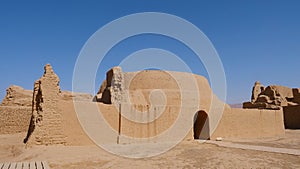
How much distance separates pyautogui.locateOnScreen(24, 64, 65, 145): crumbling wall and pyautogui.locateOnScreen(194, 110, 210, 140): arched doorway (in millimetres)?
9449

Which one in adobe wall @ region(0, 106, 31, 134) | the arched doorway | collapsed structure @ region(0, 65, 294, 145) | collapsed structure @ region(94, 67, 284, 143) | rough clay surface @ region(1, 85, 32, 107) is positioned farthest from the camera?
rough clay surface @ region(1, 85, 32, 107)

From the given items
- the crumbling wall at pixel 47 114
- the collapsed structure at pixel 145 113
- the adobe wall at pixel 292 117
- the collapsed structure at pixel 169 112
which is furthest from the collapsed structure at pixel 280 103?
the crumbling wall at pixel 47 114

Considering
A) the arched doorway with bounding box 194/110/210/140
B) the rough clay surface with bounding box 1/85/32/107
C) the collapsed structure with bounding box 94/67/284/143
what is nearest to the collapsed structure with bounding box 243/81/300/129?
the collapsed structure with bounding box 94/67/284/143

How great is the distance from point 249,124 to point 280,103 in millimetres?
12755

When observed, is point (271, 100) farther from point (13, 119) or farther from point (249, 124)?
point (13, 119)

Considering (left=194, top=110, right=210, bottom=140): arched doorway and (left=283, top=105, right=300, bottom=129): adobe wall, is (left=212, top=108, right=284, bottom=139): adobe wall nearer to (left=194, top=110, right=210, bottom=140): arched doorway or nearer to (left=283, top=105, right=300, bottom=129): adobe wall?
(left=194, top=110, right=210, bottom=140): arched doorway

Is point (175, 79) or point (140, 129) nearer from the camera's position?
point (140, 129)

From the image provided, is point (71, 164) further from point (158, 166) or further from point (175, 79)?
point (175, 79)

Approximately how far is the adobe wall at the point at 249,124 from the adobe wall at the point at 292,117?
5.45 meters

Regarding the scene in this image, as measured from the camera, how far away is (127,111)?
1161 cm

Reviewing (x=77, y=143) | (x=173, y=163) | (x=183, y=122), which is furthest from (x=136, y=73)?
(x=173, y=163)

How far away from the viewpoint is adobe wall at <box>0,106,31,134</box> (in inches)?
533

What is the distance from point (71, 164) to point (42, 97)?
3.54 m

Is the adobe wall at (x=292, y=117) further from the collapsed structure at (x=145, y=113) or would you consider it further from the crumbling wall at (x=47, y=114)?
the crumbling wall at (x=47, y=114)
